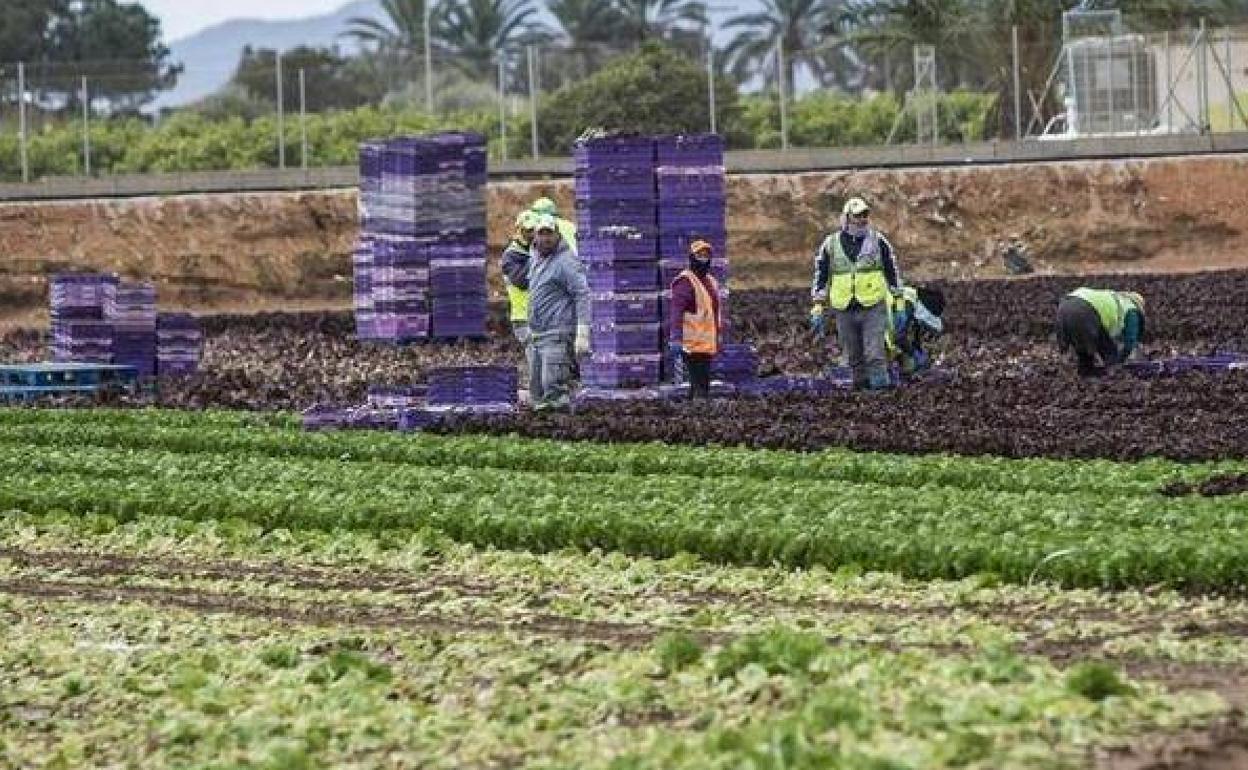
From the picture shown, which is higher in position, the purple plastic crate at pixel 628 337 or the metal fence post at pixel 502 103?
the metal fence post at pixel 502 103

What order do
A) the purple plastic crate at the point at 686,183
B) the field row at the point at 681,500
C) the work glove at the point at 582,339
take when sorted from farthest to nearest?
the purple plastic crate at the point at 686,183 → the work glove at the point at 582,339 → the field row at the point at 681,500

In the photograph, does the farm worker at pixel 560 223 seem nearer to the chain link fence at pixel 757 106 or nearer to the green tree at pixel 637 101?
the chain link fence at pixel 757 106

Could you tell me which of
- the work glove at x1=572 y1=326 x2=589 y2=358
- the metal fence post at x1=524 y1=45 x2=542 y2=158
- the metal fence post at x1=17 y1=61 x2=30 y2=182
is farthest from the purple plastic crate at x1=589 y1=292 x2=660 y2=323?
the metal fence post at x1=17 y1=61 x2=30 y2=182

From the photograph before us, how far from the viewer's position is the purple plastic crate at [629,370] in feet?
90.6

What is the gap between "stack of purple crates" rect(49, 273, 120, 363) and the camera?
3164 centimetres

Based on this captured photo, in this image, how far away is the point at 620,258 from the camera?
2766cm

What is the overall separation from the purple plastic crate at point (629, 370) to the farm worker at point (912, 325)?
2.20m

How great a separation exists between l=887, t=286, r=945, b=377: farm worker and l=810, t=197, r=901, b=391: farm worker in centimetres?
57

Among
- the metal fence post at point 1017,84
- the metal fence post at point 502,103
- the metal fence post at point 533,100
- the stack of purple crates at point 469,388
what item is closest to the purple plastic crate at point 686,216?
the stack of purple crates at point 469,388

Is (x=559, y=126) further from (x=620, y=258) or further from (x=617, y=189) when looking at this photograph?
(x=620, y=258)

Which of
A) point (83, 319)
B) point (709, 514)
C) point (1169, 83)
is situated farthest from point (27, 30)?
point (709, 514)

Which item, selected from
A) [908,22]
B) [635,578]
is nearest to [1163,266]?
[908,22]

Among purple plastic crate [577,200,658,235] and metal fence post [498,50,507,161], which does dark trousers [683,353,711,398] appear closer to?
purple plastic crate [577,200,658,235]

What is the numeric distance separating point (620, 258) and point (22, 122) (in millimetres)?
29456
